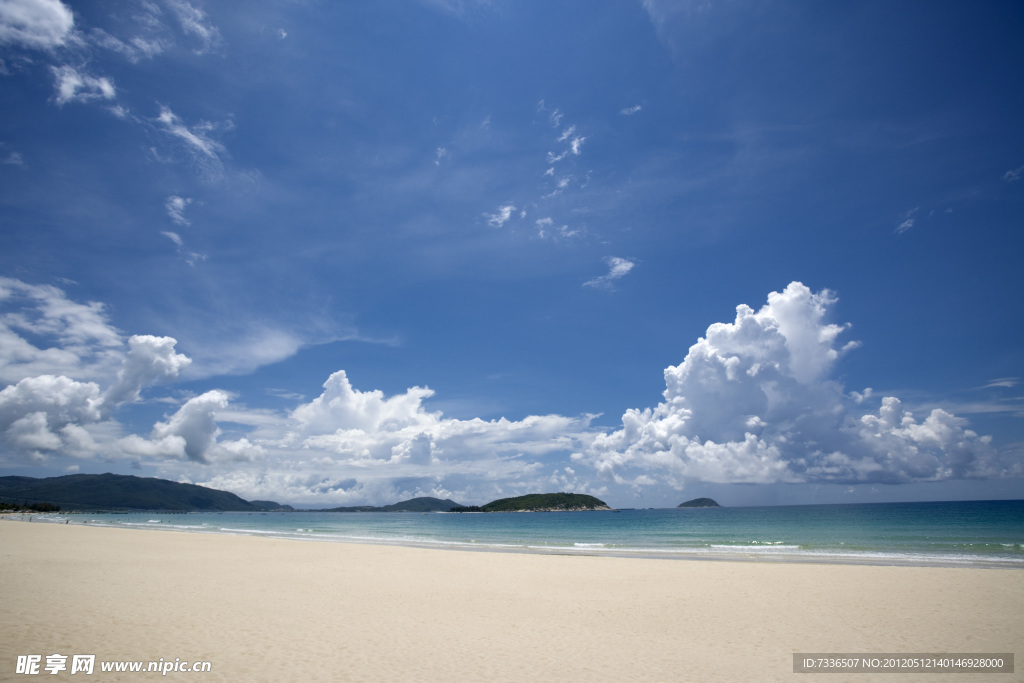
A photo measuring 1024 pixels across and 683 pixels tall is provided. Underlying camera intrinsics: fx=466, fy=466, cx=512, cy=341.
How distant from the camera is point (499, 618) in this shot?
485 inches

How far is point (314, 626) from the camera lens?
1112 cm

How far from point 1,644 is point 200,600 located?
5.42 metres

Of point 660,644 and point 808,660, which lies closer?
point 808,660

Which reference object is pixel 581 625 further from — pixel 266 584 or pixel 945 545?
pixel 945 545

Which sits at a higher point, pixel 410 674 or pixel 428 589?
pixel 410 674

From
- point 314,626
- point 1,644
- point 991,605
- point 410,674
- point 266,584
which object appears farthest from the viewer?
point 266,584

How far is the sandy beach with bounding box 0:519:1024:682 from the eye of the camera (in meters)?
8.62

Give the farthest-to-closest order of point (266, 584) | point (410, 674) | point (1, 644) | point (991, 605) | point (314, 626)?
point (266, 584), point (991, 605), point (314, 626), point (1, 644), point (410, 674)

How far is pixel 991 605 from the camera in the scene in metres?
13.4

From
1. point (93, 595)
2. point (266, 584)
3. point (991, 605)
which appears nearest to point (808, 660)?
point (991, 605)

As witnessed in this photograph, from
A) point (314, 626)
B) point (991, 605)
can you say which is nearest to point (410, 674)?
point (314, 626)

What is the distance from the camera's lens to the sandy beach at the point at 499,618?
8617 millimetres

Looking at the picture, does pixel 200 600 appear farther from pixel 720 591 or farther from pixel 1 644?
pixel 720 591

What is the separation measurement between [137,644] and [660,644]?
10.7m
